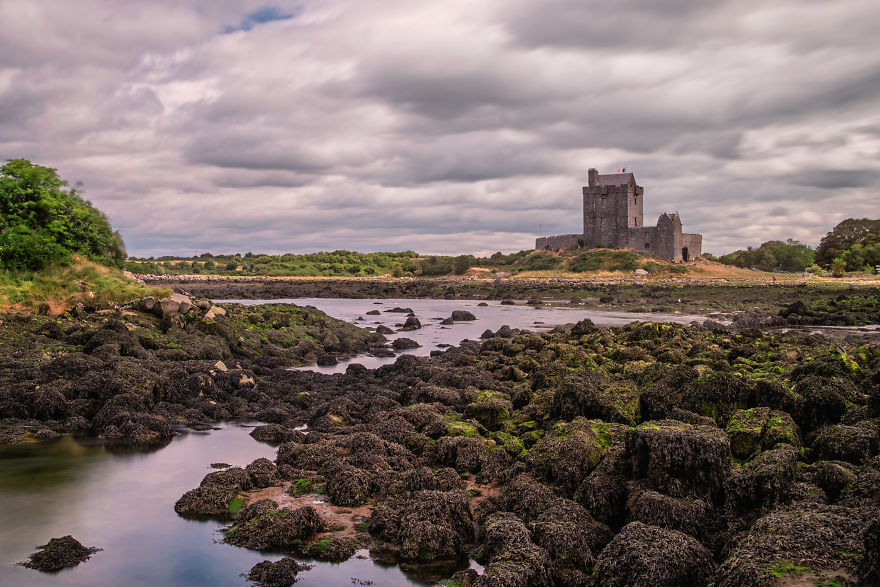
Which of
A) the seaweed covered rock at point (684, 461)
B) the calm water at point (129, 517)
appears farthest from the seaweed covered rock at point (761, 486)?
the calm water at point (129, 517)

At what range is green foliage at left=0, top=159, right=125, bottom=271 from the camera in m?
19.4

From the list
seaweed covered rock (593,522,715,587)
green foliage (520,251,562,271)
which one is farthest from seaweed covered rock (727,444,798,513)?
green foliage (520,251,562,271)

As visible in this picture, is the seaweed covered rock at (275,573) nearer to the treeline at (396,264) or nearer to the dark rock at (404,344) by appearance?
the dark rock at (404,344)

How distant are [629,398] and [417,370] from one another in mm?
7364

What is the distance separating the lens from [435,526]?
22.0 feet

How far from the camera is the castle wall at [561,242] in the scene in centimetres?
8531

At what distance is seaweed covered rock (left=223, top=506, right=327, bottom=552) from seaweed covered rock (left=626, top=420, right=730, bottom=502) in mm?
3876

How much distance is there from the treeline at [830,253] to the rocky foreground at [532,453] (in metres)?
60.1

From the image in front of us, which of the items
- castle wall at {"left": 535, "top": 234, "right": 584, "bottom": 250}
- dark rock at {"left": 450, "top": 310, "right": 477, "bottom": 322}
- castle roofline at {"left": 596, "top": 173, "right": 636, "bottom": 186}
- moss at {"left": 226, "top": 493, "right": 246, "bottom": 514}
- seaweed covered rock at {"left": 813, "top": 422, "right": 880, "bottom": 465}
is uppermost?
castle roofline at {"left": 596, "top": 173, "right": 636, "bottom": 186}

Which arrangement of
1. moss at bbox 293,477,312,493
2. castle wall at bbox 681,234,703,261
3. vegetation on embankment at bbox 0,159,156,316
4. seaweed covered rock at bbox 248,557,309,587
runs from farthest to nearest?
castle wall at bbox 681,234,703,261
vegetation on embankment at bbox 0,159,156,316
moss at bbox 293,477,312,493
seaweed covered rock at bbox 248,557,309,587

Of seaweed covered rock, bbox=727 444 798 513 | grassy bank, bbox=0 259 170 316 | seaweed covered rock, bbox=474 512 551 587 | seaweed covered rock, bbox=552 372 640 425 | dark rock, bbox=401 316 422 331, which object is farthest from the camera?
dark rock, bbox=401 316 422 331

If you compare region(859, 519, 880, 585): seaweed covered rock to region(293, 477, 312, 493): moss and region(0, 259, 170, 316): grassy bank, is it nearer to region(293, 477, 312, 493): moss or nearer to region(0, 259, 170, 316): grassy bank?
region(293, 477, 312, 493): moss

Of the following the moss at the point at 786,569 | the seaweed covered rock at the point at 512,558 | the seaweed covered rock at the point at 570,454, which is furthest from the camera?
the seaweed covered rock at the point at 570,454

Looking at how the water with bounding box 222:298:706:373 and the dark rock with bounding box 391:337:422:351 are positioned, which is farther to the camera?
the water with bounding box 222:298:706:373
